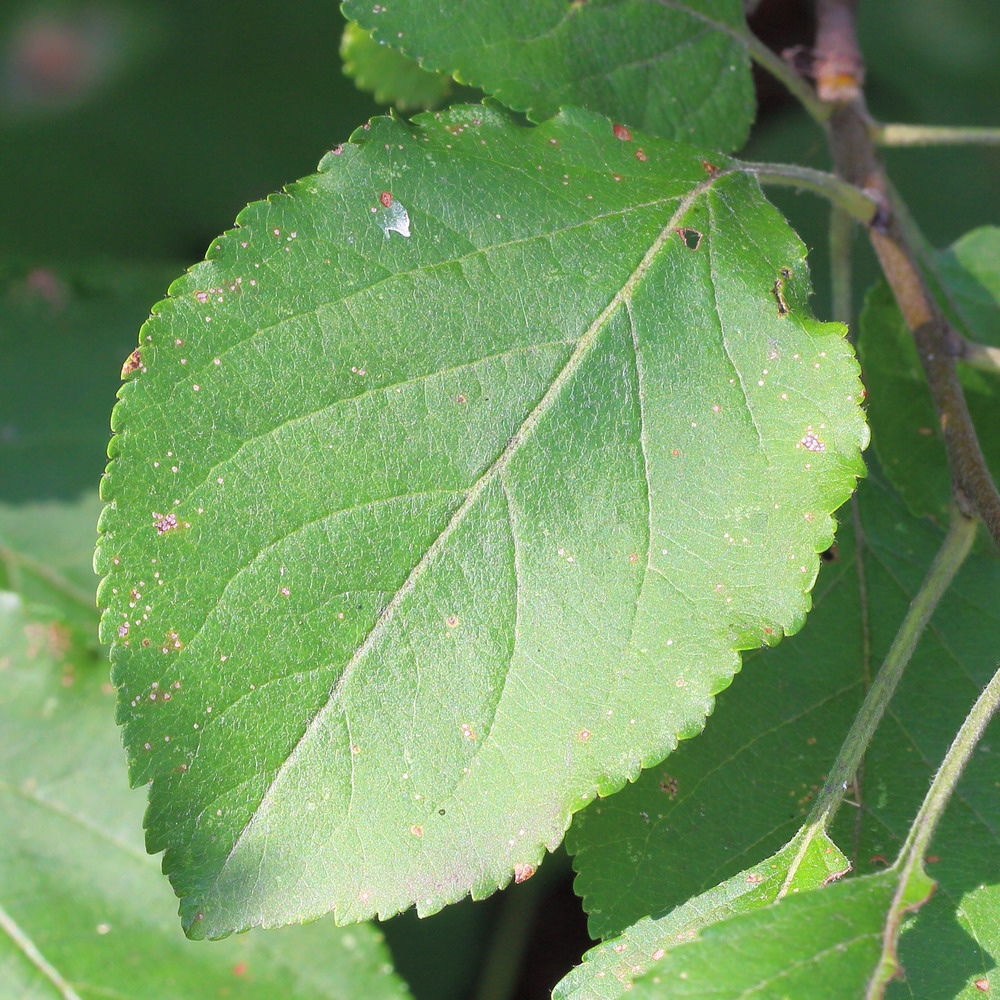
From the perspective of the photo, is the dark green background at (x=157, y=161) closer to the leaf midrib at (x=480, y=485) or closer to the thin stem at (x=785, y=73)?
the thin stem at (x=785, y=73)

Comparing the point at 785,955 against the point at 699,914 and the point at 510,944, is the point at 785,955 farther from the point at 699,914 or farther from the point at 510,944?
the point at 510,944

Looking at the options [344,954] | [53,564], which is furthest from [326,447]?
[53,564]

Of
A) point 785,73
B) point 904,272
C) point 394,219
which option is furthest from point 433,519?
point 785,73

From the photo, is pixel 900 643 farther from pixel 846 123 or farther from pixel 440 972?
pixel 440 972

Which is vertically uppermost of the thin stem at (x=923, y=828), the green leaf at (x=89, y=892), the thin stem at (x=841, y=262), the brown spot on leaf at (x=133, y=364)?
the brown spot on leaf at (x=133, y=364)

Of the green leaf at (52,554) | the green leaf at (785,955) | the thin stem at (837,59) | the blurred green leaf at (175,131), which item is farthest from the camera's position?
the blurred green leaf at (175,131)

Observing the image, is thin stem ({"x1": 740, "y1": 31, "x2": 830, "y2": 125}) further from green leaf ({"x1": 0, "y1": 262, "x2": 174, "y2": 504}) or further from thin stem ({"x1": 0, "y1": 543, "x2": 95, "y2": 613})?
thin stem ({"x1": 0, "y1": 543, "x2": 95, "y2": 613})

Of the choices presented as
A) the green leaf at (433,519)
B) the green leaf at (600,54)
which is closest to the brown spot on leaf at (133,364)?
the green leaf at (433,519)
